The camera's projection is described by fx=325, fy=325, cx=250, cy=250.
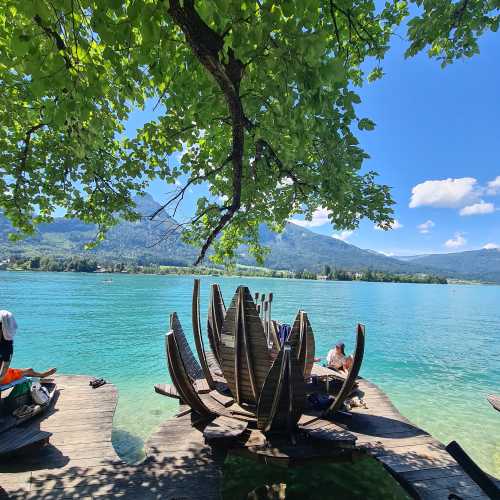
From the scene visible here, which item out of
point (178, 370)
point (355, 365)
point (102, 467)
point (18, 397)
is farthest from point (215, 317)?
point (18, 397)

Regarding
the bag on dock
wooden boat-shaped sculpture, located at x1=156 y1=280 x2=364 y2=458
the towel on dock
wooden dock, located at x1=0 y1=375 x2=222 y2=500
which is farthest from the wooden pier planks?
the towel on dock

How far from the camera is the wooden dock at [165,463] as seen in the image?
4.80m

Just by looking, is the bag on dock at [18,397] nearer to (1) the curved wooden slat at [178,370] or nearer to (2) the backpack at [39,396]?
(2) the backpack at [39,396]

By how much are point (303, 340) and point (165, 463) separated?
3.56 metres

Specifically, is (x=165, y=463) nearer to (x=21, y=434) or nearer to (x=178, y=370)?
(x=178, y=370)

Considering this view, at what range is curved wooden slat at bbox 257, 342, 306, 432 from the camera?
513 centimetres

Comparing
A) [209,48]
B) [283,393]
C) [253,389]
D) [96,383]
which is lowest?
[96,383]

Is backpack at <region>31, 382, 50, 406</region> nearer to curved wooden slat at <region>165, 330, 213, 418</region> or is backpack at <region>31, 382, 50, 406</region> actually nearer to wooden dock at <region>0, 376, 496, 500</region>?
wooden dock at <region>0, 376, 496, 500</region>

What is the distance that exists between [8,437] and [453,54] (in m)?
10.9

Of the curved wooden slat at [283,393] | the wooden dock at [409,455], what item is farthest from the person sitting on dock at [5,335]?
the wooden dock at [409,455]

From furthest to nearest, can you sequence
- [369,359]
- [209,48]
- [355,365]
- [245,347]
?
[369,359], [355,365], [245,347], [209,48]

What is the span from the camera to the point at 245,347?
586 centimetres

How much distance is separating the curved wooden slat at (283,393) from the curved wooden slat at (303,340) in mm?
1887

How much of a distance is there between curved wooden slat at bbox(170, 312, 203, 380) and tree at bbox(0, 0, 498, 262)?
2170 millimetres
